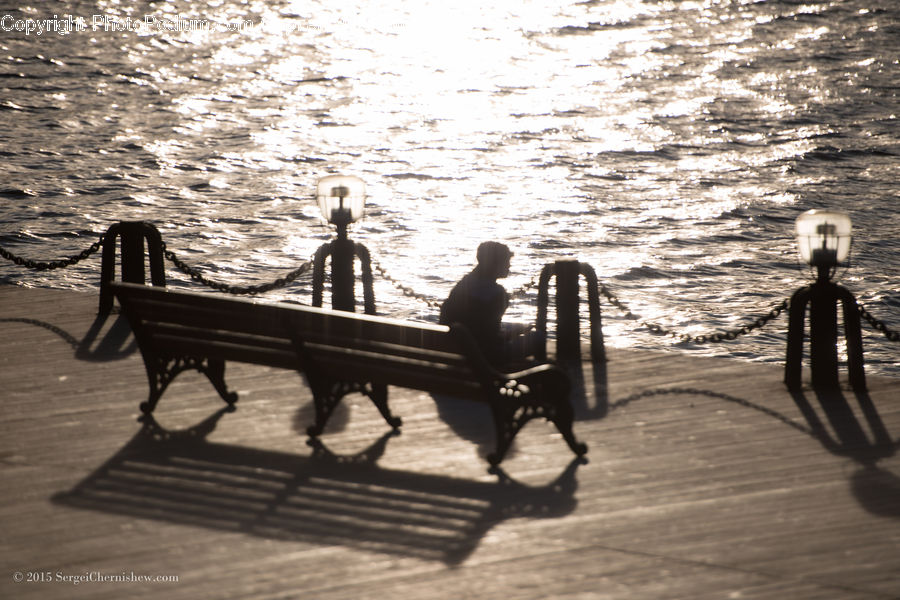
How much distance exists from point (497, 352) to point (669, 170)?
27.6 metres

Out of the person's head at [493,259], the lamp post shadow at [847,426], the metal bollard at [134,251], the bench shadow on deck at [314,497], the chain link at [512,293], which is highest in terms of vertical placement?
the person's head at [493,259]

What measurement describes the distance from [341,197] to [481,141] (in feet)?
97.3

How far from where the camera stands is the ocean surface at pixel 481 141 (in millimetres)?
25094

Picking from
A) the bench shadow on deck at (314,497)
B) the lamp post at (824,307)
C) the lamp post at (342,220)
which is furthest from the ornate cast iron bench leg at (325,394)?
the lamp post at (824,307)

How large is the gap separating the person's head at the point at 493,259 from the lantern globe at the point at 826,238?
2.62 meters

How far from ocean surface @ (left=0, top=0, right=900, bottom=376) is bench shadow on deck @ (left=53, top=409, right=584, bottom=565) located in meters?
4.25

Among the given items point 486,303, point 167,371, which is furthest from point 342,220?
point 167,371

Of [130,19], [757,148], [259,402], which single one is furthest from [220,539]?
[130,19]

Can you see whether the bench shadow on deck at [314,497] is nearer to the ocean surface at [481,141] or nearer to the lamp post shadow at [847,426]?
the lamp post shadow at [847,426]

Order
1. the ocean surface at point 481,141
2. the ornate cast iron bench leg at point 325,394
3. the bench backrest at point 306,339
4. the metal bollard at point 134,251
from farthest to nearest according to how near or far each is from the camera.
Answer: the ocean surface at point 481,141, the metal bollard at point 134,251, the ornate cast iron bench leg at point 325,394, the bench backrest at point 306,339

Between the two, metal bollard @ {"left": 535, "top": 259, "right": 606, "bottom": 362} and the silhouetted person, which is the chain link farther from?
the silhouetted person

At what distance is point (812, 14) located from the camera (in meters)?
68.0

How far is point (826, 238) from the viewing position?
10.3 meters

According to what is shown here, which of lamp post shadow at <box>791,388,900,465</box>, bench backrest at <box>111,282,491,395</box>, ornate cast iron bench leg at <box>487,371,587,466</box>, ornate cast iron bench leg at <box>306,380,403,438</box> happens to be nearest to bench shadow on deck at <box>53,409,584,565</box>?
ornate cast iron bench leg at <box>306,380,403,438</box>
